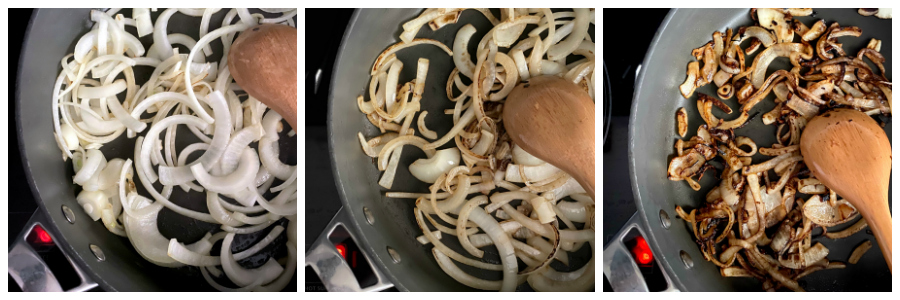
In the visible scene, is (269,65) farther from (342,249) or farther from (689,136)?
(689,136)

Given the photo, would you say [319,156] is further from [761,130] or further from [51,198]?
[761,130]

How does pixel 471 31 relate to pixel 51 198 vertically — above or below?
above

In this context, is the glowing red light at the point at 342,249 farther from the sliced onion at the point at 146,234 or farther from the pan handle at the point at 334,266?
the sliced onion at the point at 146,234

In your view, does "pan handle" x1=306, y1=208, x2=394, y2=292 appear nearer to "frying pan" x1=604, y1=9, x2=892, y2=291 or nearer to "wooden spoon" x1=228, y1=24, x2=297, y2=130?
"wooden spoon" x1=228, y1=24, x2=297, y2=130

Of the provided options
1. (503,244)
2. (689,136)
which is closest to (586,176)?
(503,244)

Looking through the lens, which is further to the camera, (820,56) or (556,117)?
(820,56)

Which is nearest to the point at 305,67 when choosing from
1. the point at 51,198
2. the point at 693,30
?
the point at 51,198

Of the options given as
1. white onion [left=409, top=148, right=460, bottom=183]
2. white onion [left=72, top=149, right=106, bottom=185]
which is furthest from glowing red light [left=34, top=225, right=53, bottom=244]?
white onion [left=409, top=148, right=460, bottom=183]
